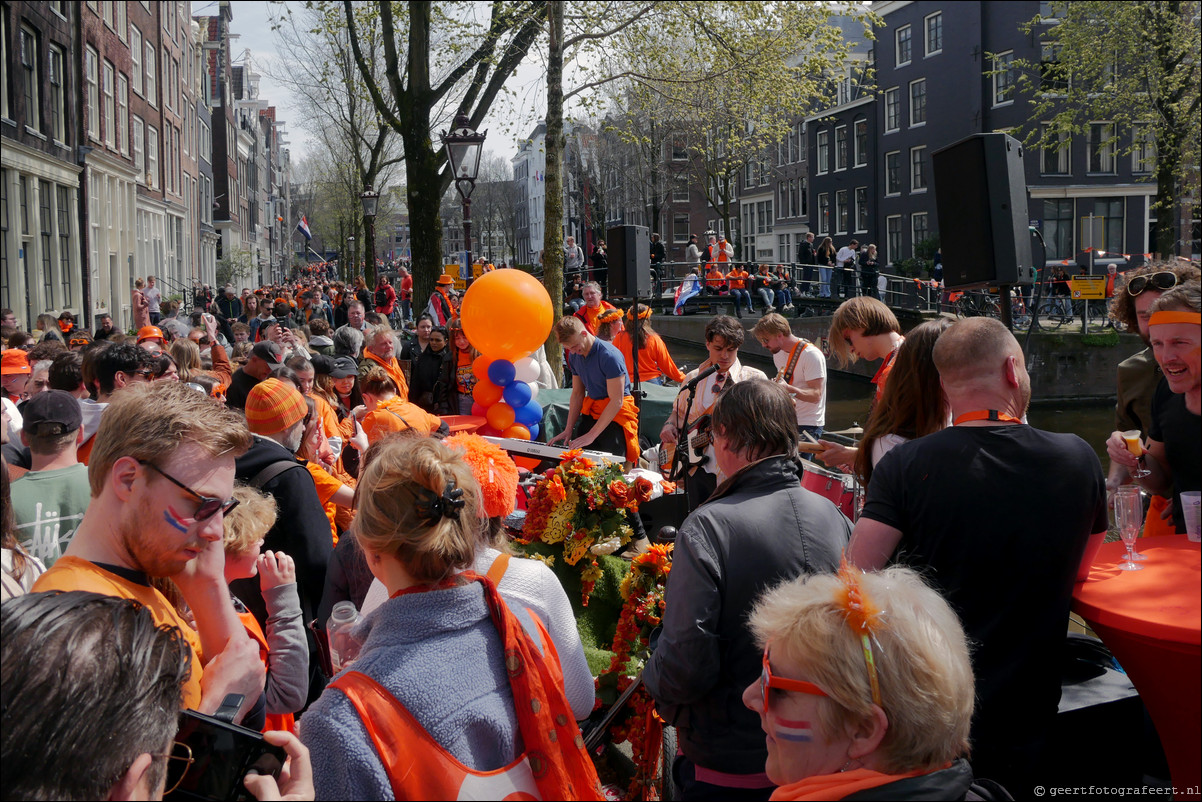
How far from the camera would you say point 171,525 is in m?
1.94

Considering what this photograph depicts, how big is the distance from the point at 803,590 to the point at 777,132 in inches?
624

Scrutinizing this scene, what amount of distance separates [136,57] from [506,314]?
26.1 m

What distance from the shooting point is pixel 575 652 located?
84.8 inches

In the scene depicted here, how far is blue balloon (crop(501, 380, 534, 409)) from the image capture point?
7902 millimetres

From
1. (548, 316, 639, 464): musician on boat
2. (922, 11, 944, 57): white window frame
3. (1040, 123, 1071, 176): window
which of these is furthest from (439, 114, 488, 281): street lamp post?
(922, 11, 944, 57): white window frame

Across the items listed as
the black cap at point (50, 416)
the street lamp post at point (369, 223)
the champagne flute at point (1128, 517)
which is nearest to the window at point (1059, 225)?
the street lamp post at point (369, 223)

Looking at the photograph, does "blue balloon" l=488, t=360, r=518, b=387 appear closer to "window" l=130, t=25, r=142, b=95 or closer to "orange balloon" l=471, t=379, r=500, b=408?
"orange balloon" l=471, t=379, r=500, b=408

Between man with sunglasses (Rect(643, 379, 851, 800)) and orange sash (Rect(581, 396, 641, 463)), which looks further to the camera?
orange sash (Rect(581, 396, 641, 463))

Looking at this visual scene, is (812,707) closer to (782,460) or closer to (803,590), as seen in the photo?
(803,590)

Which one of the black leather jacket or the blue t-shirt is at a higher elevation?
the blue t-shirt

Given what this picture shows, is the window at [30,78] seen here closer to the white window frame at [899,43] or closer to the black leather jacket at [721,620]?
the black leather jacket at [721,620]

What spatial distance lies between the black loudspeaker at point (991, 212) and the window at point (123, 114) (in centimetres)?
2649

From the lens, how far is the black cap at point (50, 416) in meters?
3.02

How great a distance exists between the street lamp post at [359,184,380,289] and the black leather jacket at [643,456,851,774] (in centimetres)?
2104
